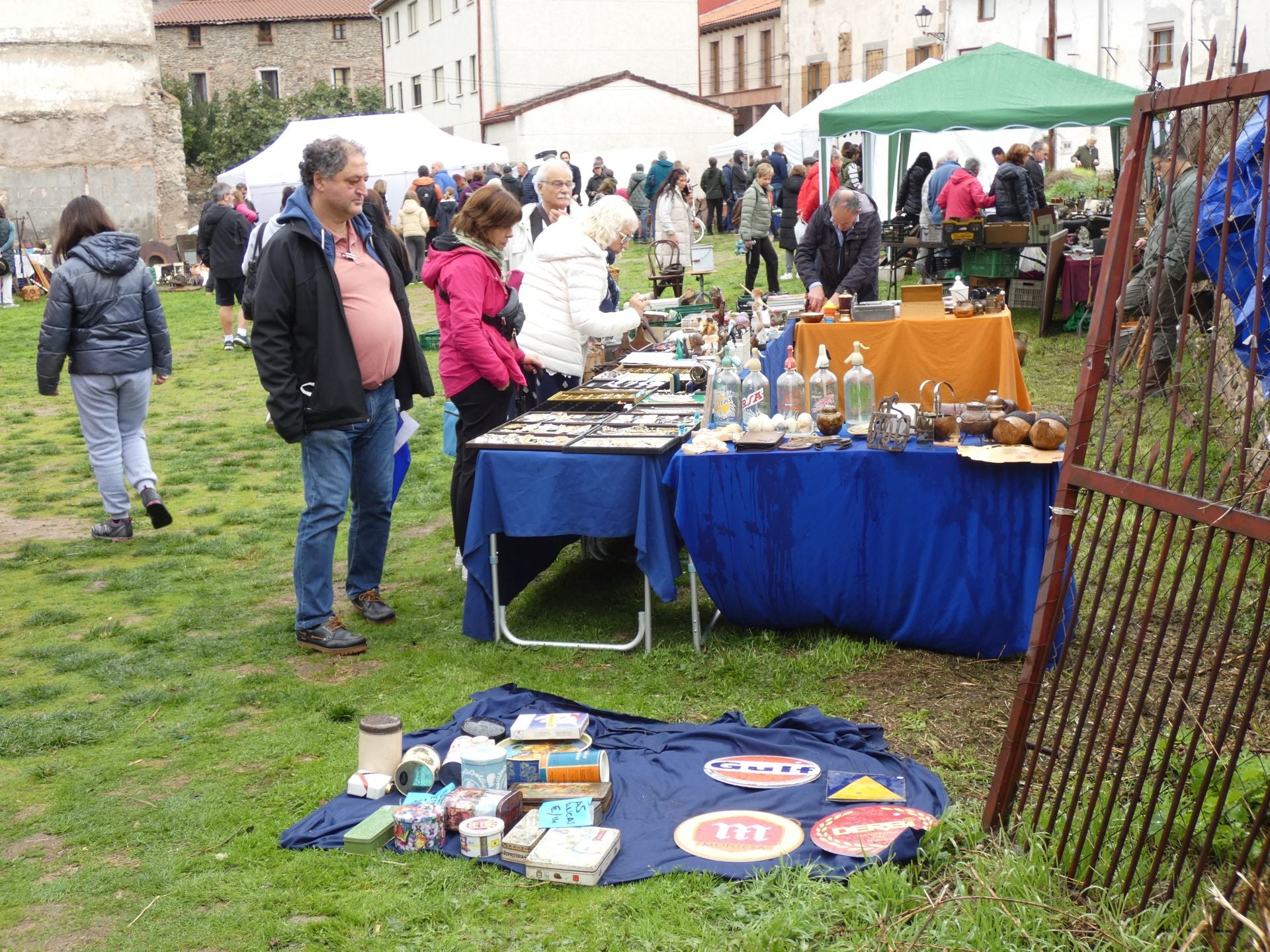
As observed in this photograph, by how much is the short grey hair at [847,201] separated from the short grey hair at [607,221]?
3387 mm

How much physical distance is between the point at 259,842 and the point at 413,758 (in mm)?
494

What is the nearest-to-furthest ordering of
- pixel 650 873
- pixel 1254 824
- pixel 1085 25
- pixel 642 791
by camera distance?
pixel 1254 824
pixel 650 873
pixel 642 791
pixel 1085 25

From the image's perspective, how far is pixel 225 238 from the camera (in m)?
12.4

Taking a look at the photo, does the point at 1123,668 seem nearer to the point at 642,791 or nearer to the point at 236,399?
the point at 642,791

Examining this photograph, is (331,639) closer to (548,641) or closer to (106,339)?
(548,641)

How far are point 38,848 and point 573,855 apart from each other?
154 centimetres

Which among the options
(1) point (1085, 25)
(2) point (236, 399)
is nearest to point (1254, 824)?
(2) point (236, 399)

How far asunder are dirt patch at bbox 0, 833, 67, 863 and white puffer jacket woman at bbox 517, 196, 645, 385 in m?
3.06

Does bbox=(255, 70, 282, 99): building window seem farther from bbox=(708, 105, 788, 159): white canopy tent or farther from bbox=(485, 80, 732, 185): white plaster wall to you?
bbox=(708, 105, 788, 159): white canopy tent

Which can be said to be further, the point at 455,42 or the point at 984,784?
the point at 455,42

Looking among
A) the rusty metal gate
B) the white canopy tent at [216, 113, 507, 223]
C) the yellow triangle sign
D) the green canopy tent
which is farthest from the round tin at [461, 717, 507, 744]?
the white canopy tent at [216, 113, 507, 223]

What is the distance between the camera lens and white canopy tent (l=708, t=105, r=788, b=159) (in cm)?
2609

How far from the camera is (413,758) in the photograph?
3.73 m

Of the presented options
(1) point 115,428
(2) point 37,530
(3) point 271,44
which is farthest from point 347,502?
(3) point 271,44
